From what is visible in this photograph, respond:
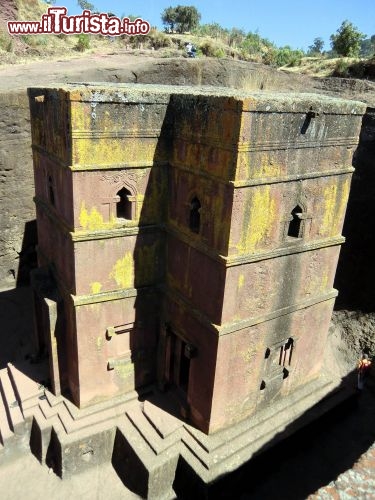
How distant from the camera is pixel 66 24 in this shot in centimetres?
2794

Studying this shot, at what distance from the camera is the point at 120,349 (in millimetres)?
9969

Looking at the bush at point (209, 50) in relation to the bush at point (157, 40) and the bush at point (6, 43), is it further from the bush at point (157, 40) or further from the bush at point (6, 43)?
the bush at point (6, 43)

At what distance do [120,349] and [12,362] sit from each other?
12.8 feet

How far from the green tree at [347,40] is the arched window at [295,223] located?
2960cm

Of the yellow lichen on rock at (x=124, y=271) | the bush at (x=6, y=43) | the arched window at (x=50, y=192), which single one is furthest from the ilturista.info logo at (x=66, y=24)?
the yellow lichen on rock at (x=124, y=271)

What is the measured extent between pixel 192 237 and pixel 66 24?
25825mm

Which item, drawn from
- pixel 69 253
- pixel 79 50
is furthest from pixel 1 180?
pixel 79 50

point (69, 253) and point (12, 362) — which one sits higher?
point (69, 253)

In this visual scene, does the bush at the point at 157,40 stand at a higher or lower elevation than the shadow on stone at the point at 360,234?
higher

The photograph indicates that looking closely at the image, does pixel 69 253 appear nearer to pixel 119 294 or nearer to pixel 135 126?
pixel 119 294

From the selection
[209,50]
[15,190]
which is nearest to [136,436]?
[15,190]

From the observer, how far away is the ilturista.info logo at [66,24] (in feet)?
89.6

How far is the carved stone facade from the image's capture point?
755 centimetres

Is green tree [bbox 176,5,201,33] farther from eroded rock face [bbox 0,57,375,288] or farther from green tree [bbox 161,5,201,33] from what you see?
eroded rock face [bbox 0,57,375,288]
